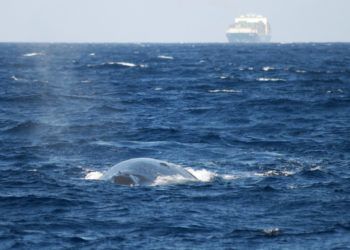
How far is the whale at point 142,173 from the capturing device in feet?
77.1

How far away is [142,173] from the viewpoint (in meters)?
23.9

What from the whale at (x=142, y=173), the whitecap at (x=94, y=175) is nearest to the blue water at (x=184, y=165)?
the whitecap at (x=94, y=175)

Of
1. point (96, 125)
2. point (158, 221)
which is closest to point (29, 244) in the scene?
point (158, 221)

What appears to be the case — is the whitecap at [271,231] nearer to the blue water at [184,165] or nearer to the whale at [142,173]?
the blue water at [184,165]

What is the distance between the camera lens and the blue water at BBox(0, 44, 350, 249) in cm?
1814

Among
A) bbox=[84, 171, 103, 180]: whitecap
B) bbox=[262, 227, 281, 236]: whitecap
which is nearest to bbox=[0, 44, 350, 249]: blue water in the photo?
bbox=[262, 227, 281, 236]: whitecap

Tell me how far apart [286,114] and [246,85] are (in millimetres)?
24864

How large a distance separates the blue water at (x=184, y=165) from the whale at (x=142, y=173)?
18.1 inches

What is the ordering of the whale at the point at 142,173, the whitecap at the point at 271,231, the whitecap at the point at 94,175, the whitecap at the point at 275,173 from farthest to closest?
the whitecap at the point at 275,173 → the whitecap at the point at 94,175 → the whale at the point at 142,173 → the whitecap at the point at 271,231

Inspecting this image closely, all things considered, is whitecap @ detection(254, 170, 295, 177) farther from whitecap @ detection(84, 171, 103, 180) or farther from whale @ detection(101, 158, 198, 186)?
whitecap @ detection(84, 171, 103, 180)

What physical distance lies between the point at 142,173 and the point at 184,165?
14.2 feet

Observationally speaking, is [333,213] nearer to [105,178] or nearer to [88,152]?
[105,178]

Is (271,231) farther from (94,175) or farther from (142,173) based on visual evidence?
(94,175)

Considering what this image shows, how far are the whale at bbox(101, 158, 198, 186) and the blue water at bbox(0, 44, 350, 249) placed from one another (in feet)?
1.51
